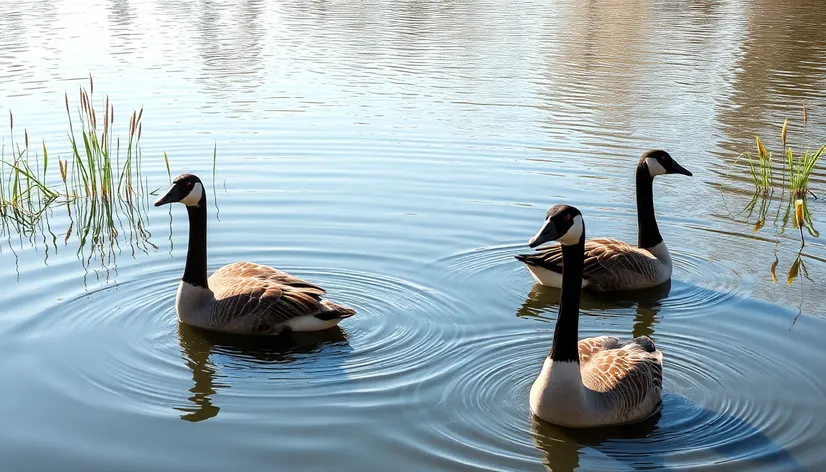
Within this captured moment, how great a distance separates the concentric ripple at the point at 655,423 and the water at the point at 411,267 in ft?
0.08

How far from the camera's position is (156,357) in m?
8.70

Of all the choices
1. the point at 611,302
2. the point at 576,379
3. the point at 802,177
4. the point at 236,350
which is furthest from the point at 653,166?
the point at 236,350

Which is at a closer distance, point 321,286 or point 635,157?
point 321,286

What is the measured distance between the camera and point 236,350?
29.4ft

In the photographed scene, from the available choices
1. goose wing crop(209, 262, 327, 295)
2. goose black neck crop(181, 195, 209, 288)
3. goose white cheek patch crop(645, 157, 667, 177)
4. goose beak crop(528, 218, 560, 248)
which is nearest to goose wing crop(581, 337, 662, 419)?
goose beak crop(528, 218, 560, 248)

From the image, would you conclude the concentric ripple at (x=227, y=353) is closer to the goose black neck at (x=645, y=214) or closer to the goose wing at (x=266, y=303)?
the goose wing at (x=266, y=303)

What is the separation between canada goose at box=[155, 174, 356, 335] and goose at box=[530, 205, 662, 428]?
229cm

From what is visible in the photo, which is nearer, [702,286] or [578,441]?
[578,441]

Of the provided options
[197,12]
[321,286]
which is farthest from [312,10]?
[321,286]

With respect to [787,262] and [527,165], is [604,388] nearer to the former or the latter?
[787,262]

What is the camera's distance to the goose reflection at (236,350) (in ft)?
27.0

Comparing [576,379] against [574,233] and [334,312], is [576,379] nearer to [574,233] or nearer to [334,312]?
[574,233]

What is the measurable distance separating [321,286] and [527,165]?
5.49 meters

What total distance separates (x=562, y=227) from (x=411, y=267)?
3.91m
